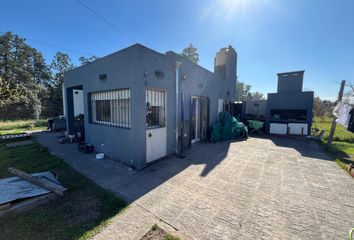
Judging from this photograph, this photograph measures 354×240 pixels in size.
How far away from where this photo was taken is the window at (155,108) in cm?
467

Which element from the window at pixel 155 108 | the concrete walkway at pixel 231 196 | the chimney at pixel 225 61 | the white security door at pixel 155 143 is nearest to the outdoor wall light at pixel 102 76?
the window at pixel 155 108

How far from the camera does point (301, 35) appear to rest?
702cm

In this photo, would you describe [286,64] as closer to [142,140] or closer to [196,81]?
[196,81]

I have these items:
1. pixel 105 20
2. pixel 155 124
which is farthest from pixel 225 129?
pixel 105 20

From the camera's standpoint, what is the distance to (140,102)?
165 inches

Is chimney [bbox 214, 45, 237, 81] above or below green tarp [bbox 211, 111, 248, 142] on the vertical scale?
above

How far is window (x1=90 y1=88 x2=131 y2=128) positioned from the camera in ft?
15.5

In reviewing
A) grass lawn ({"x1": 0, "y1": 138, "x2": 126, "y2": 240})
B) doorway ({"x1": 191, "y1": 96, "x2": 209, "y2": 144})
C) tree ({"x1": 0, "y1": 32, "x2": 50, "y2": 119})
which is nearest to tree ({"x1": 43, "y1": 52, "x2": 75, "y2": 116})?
tree ({"x1": 0, "y1": 32, "x2": 50, "y2": 119})

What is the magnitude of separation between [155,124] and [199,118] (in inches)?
120

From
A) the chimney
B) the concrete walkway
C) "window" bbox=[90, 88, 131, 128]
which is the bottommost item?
the concrete walkway

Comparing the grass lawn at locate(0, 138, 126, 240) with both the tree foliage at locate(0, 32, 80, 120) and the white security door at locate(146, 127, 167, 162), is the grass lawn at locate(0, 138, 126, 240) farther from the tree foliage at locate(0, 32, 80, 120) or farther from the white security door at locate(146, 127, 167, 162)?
the tree foliage at locate(0, 32, 80, 120)

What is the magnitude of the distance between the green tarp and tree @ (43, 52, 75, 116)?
2166 centimetres

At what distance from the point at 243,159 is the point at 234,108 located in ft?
23.2

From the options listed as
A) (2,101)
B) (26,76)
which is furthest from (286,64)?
(26,76)
